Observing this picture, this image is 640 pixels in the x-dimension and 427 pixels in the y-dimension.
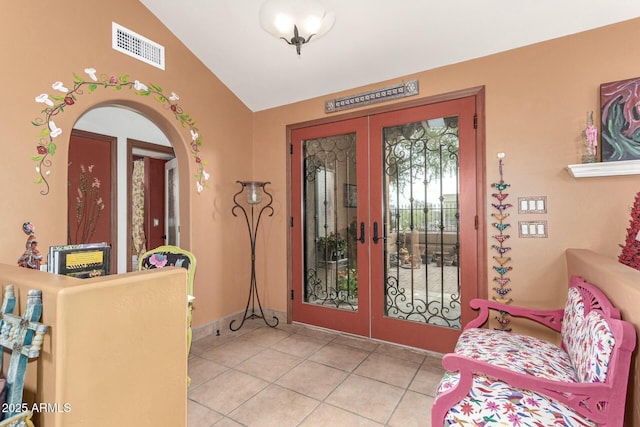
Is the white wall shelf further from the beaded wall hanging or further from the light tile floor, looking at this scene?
the light tile floor

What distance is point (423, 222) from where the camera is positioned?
9.62 feet

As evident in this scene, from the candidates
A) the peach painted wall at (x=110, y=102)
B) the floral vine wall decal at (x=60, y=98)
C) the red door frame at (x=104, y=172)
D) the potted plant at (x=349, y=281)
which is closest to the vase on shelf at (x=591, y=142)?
the potted plant at (x=349, y=281)

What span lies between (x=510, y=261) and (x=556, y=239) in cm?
35

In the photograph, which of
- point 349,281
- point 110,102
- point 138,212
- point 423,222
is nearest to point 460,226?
point 423,222

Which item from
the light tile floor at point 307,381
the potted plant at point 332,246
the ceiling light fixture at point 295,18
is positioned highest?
the ceiling light fixture at point 295,18

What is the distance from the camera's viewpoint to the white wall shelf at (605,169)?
2.02 meters

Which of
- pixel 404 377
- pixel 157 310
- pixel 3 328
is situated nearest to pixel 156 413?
pixel 157 310

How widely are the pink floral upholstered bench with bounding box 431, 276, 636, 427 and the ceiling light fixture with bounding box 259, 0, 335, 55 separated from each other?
1872 millimetres

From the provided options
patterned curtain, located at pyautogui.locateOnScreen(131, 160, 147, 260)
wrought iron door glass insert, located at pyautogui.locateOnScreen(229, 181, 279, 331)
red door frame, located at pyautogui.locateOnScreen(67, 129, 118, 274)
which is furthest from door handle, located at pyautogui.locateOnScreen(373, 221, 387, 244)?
patterned curtain, located at pyautogui.locateOnScreen(131, 160, 147, 260)

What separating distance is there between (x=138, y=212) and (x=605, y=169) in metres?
5.96

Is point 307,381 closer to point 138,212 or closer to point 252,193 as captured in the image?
point 252,193

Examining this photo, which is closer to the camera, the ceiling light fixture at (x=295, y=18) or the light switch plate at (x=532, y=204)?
the ceiling light fixture at (x=295, y=18)

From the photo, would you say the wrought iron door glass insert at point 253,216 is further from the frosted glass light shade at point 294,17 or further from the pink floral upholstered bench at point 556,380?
the pink floral upholstered bench at point 556,380

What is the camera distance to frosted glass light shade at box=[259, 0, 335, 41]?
1.69 metres
